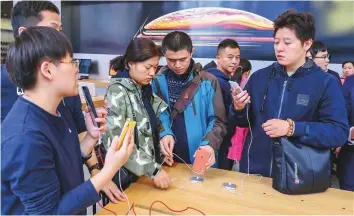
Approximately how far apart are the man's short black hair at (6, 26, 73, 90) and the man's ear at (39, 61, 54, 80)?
10 mm

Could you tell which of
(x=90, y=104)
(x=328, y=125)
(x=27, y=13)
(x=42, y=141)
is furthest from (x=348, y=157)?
(x=27, y=13)

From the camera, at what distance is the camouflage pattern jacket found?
4.00 ft

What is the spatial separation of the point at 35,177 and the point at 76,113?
1.55 ft

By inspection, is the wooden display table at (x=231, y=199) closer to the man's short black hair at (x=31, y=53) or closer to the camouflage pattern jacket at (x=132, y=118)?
the camouflage pattern jacket at (x=132, y=118)

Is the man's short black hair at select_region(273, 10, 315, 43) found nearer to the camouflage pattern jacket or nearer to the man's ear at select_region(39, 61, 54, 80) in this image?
the camouflage pattern jacket

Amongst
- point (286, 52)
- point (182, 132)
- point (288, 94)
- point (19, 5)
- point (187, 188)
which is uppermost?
point (19, 5)

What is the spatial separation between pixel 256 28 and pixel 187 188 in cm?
316

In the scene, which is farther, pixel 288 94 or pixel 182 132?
pixel 182 132

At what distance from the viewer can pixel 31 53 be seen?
30.9 inches

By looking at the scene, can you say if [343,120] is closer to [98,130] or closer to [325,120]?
[325,120]

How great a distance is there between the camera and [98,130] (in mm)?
1075

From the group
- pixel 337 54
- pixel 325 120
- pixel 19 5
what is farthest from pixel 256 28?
pixel 19 5

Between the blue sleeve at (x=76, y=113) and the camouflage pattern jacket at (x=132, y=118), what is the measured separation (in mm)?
105

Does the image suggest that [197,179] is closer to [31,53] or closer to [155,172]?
[155,172]
